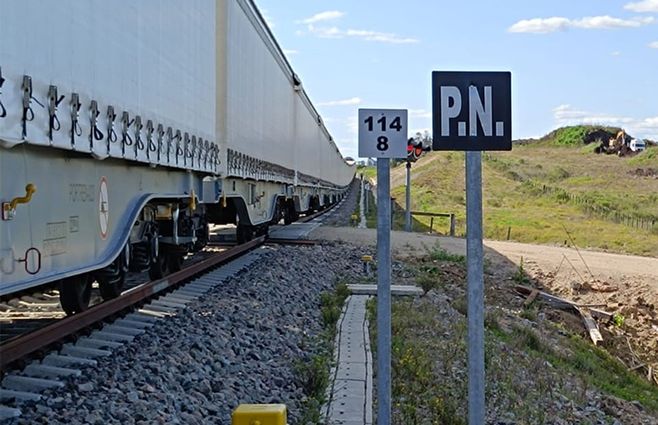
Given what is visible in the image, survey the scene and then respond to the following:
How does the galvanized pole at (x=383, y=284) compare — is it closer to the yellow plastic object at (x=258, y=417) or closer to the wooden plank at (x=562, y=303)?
the yellow plastic object at (x=258, y=417)

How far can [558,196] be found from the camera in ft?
203

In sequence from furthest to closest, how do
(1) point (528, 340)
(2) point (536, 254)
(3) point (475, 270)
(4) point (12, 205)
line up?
(2) point (536, 254) < (1) point (528, 340) < (4) point (12, 205) < (3) point (475, 270)

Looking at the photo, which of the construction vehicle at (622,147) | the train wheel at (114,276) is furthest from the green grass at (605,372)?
the construction vehicle at (622,147)

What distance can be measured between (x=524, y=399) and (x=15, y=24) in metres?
6.35

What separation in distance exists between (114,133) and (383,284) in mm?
3671

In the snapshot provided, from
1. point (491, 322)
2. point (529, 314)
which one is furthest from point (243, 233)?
point (491, 322)

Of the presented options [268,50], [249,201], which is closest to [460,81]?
[249,201]

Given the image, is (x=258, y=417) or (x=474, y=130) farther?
(x=474, y=130)

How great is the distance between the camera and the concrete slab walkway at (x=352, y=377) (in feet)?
20.9

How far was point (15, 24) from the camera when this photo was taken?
17.8ft

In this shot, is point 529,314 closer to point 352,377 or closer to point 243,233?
point 243,233

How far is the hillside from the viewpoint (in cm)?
3622

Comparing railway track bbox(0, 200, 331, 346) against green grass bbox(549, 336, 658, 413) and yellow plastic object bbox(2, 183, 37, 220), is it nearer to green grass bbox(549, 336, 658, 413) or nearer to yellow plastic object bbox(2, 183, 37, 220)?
yellow plastic object bbox(2, 183, 37, 220)

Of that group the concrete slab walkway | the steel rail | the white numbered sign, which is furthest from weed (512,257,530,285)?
the white numbered sign
